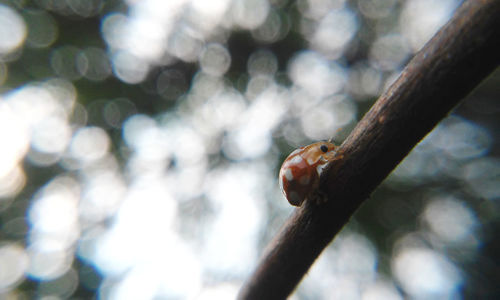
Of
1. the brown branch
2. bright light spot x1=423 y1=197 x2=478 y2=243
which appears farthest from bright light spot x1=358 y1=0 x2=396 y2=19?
the brown branch

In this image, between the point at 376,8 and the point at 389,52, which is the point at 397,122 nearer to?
the point at 389,52

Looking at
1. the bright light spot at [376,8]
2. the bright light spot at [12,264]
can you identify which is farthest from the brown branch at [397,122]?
the bright light spot at [12,264]

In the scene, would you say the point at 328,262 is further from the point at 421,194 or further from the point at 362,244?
the point at 421,194

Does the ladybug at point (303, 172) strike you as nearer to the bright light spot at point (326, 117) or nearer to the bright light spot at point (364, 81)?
the bright light spot at point (326, 117)

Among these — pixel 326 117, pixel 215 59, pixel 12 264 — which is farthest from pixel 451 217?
pixel 12 264

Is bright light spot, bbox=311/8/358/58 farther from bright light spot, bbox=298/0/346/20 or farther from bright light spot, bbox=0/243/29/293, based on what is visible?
bright light spot, bbox=0/243/29/293

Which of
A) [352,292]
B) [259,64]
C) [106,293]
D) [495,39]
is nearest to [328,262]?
[352,292]
